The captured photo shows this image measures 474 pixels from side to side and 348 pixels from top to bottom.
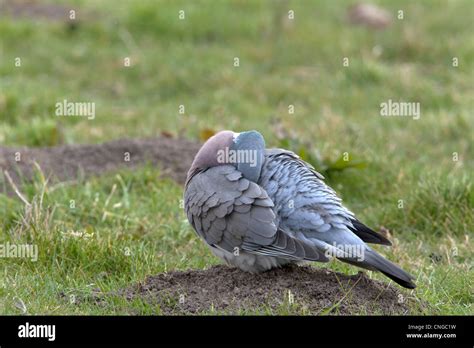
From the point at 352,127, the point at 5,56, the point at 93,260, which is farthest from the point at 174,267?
the point at 5,56

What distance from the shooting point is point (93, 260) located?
5.19 m

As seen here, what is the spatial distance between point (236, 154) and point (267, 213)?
18.3 inches

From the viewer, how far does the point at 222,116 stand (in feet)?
29.4

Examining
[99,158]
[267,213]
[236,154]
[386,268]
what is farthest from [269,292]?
[99,158]

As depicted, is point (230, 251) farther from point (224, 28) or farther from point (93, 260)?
point (224, 28)

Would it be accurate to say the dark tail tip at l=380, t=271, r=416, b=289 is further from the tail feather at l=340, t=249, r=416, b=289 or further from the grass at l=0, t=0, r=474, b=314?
the grass at l=0, t=0, r=474, b=314

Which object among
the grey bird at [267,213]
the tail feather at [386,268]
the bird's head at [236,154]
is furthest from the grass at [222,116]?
the bird's head at [236,154]

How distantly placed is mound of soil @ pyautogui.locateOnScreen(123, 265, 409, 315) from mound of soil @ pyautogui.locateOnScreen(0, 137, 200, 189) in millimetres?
2137

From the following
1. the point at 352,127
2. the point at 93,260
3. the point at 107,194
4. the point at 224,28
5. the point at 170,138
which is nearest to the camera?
the point at 93,260

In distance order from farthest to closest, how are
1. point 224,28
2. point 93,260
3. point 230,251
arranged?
point 224,28 < point 93,260 < point 230,251

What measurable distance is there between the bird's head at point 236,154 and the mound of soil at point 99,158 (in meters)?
1.90

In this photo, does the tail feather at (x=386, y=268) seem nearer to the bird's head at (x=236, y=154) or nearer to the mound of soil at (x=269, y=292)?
the mound of soil at (x=269, y=292)

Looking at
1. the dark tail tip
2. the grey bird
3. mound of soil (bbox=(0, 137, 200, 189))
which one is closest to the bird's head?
the grey bird

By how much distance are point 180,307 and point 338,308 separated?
802 millimetres
